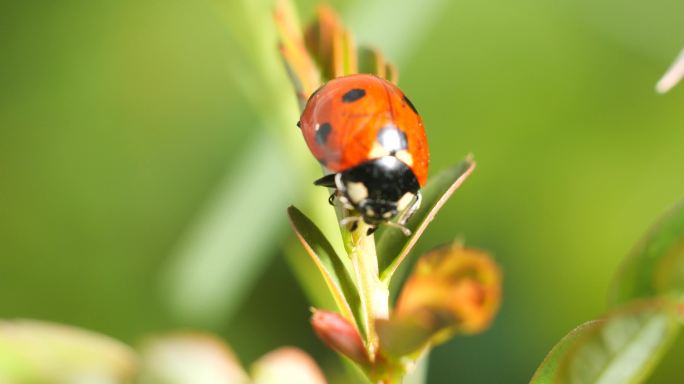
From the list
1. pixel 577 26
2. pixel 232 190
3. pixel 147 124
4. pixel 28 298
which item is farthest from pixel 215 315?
pixel 577 26

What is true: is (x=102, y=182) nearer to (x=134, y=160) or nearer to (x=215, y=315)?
(x=134, y=160)

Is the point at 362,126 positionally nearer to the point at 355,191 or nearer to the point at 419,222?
the point at 355,191

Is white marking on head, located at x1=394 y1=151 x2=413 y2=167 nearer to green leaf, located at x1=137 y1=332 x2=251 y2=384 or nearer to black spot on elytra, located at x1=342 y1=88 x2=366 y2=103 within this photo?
black spot on elytra, located at x1=342 y1=88 x2=366 y2=103

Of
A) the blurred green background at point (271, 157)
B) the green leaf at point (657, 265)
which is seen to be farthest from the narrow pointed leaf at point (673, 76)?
the blurred green background at point (271, 157)

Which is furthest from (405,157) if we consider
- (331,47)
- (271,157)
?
(271,157)

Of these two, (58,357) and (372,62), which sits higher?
(372,62)

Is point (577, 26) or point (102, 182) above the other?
point (577, 26)

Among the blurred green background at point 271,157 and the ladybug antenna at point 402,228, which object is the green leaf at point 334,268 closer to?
the ladybug antenna at point 402,228
